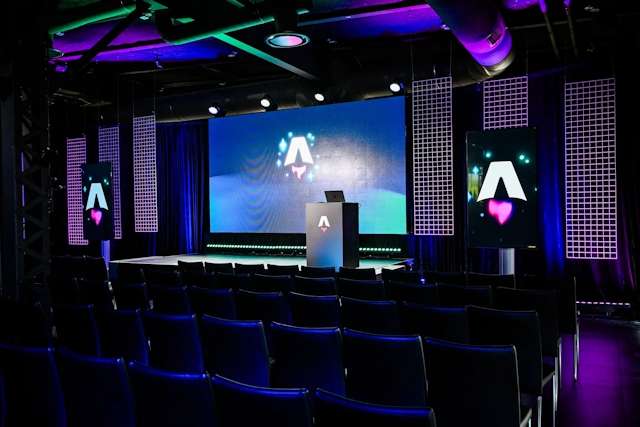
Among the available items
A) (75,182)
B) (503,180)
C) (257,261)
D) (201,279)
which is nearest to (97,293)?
(201,279)

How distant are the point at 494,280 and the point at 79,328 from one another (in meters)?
3.85

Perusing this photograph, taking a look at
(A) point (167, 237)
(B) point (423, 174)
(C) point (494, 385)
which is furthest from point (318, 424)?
(A) point (167, 237)

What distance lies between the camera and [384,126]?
9.88 m

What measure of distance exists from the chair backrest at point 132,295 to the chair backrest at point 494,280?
127 inches

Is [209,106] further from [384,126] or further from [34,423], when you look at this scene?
[34,423]

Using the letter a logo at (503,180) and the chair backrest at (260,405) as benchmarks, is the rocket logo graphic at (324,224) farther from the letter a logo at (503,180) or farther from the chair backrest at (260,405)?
the chair backrest at (260,405)

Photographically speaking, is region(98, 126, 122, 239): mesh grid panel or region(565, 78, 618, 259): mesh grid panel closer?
region(565, 78, 618, 259): mesh grid panel

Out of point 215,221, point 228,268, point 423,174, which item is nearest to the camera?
point 228,268

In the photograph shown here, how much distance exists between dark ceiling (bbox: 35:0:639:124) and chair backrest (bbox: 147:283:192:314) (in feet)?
10.9

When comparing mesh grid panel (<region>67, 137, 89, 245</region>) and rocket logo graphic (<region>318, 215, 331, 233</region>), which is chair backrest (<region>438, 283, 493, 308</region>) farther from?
mesh grid panel (<region>67, 137, 89, 245</region>)

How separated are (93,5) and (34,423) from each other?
587 cm

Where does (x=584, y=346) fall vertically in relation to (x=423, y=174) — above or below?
below

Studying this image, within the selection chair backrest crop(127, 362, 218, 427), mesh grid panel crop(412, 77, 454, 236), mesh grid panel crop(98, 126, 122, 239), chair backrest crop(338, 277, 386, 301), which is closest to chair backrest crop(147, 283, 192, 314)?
chair backrest crop(338, 277, 386, 301)

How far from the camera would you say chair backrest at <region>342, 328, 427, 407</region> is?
2648mm
